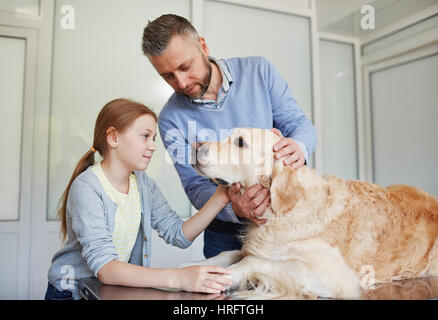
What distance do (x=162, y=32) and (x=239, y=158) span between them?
407 millimetres

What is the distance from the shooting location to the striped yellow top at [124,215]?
821 millimetres

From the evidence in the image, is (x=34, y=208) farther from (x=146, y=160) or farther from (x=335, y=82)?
(x=335, y=82)

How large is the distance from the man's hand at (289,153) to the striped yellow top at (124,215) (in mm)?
416

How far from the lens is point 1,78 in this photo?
1048 millimetres

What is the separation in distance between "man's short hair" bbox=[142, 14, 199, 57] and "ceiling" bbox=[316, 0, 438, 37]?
747 millimetres

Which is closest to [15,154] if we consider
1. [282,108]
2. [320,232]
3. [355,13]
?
[282,108]

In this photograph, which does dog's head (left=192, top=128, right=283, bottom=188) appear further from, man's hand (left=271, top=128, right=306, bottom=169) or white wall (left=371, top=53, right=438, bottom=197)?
white wall (left=371, top=53, right=438, bottom=197)

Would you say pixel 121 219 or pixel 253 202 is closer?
pixel 253 202

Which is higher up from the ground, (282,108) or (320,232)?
(282,108)

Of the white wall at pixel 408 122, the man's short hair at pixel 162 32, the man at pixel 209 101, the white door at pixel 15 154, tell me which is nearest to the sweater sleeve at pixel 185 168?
the man at pixel 209 101

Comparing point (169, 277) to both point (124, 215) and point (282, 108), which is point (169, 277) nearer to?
point (124, 215)

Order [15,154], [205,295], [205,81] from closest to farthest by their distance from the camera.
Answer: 1. [205,295]
2. [205,81]
3. [15,154]

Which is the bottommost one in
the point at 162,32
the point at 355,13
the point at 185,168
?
the point at 185,168

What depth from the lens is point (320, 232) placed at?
2.16 feet
